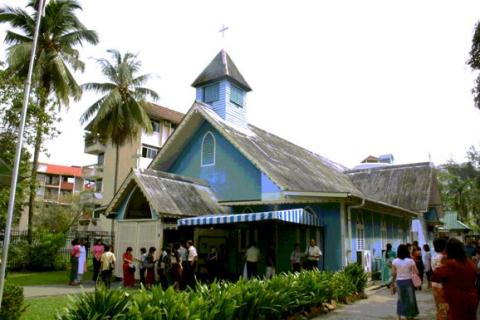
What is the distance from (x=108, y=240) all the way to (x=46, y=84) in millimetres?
10078

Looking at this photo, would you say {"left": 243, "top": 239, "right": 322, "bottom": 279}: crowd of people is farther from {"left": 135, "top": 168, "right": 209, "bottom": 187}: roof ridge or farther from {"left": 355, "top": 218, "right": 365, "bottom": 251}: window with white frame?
{"left": 135, "top": 168, "right": 209, "bottom": 187}: roof ridge

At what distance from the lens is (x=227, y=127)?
1952 cm

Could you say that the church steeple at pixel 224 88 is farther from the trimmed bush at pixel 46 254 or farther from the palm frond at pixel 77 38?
the trimmed bush at pixel 46 254

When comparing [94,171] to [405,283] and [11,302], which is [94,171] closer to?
[11,302]

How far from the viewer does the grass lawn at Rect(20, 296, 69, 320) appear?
926 cm

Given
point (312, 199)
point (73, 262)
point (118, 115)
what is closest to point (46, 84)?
point (118, 115)

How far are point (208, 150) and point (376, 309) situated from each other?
11.0 meters

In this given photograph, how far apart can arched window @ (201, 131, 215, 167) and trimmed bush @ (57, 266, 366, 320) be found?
9.27m

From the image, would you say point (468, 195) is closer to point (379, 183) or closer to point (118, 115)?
point (379, 183)

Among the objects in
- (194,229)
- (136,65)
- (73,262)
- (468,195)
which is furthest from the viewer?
(468,195)

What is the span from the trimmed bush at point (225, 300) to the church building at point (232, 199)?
3.65 metres

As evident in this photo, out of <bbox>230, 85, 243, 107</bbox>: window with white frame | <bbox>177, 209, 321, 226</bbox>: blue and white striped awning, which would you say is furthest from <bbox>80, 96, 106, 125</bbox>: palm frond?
<bbox>177, 209, 321, 226</bbox>: blue and white striped awning

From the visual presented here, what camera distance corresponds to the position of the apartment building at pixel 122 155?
4416cm

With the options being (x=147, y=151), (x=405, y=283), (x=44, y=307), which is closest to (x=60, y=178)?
(x=147, y=151)
